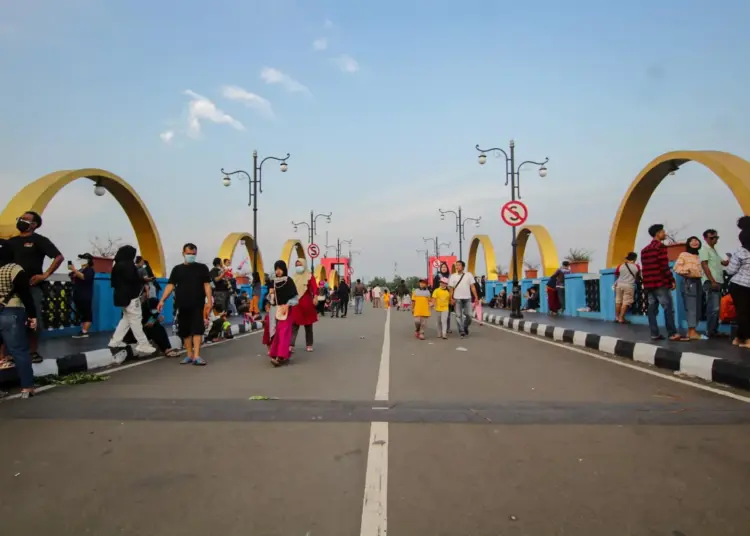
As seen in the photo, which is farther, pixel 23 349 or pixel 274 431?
pixel 23 349

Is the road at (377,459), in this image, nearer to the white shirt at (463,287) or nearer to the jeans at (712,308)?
the jeans at (712,308)

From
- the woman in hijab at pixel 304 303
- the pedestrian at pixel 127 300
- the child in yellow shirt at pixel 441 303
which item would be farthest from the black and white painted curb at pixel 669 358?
the pedestrian at pixel 127 300

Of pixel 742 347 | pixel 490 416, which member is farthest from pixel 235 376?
pixel 742 347

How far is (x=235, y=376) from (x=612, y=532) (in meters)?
5.60

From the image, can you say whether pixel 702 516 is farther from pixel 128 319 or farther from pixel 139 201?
pixel 139 201

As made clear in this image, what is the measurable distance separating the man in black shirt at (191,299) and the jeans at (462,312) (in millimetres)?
6471

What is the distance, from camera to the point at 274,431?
4.50 metres

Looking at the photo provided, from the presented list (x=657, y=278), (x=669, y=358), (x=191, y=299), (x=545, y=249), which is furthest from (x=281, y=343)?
(x=545, y=249)

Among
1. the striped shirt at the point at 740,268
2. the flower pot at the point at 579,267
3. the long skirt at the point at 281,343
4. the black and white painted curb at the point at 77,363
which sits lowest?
the black and white painted curb at the point at 77,363

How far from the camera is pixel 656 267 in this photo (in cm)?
975

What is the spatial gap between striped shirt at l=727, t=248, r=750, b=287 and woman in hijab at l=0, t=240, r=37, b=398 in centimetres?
930

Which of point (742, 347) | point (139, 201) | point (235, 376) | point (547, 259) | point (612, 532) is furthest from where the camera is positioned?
point (547, 259)

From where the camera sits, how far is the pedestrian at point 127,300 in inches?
354

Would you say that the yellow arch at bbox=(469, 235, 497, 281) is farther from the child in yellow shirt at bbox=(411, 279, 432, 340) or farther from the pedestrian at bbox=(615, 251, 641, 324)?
the child in yellow shirt at bbox=(411, 279, 432, 340)
